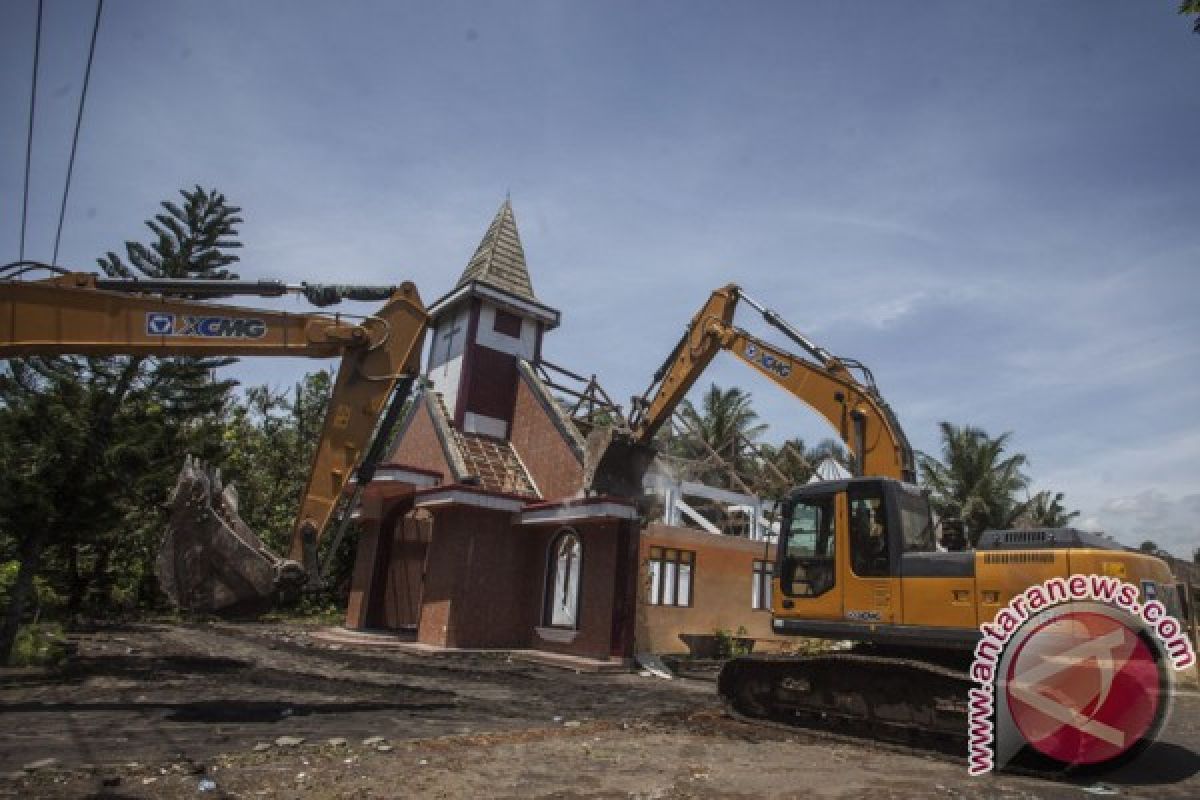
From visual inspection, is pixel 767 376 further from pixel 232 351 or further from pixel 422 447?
pixel 422 447

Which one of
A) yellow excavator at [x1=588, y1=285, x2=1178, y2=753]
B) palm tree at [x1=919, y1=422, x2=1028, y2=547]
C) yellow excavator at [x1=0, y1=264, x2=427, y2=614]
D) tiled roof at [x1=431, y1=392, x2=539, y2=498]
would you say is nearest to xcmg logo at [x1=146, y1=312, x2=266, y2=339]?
yellow excavator at [x1=0, y1=264, x2=427, y2=614]

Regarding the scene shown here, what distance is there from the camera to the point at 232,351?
912 centimetres

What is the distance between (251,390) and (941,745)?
105 ft

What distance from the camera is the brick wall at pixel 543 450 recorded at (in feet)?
59.0

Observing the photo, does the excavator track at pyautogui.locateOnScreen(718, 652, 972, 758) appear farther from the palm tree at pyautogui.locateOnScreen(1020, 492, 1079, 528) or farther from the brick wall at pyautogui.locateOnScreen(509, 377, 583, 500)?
the palm tree at pyautogui.locateOnScreen(1020, 492, 1079, 528)

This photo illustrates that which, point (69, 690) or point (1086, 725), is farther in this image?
point (69, 690)

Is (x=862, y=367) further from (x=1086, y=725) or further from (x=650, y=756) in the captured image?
(x=650, y=756)

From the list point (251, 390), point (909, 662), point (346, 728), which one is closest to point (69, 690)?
point (346, 728)

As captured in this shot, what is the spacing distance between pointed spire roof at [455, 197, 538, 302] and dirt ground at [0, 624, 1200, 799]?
40.4 feet

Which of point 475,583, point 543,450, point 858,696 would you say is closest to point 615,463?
point 543,450

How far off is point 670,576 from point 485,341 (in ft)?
27.1

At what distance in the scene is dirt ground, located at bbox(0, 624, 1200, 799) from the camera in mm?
5688

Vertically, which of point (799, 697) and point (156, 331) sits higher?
point (156, 331)

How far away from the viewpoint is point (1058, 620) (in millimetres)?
7297
